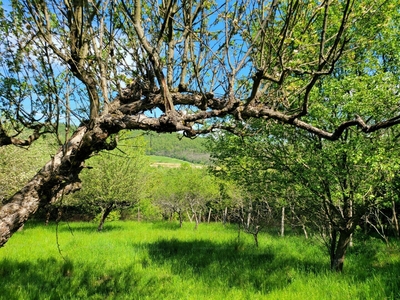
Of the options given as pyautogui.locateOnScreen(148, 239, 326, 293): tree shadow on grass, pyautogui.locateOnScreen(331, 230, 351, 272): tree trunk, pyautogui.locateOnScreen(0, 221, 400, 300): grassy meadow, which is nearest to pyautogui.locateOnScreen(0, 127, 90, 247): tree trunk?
pyautogui.locateOnScreen(0, 221, 400, 300): grassy meadow

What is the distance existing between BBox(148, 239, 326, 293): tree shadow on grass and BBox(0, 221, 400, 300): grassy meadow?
0.11 ft

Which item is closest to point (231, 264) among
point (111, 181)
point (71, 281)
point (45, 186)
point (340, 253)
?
point (340, 253)

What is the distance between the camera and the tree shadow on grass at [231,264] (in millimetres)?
8454

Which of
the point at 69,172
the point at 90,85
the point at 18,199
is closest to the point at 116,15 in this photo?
the point at 90,85

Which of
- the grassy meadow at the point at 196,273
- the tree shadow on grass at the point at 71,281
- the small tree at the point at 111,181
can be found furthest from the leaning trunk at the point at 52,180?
the small tree at the point at 111,181

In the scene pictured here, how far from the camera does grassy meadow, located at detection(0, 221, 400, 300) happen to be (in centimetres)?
701

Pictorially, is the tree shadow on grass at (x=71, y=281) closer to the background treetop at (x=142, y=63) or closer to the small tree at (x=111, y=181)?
the background treetop at (x=142, y=63)

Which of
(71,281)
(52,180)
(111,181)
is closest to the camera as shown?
(52,180)

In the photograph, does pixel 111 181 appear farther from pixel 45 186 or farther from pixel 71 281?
pixel 45 186

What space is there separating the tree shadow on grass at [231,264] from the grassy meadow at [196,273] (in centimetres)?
3

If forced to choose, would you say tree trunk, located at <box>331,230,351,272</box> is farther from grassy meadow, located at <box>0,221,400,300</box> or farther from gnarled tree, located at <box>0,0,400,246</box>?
gnarled tree, located at <box>0,0,400,246</box>

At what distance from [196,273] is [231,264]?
5.79ft

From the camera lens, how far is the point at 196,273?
31.0ft

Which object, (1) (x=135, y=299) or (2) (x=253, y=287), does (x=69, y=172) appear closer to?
(1) (x=135, y=299)
